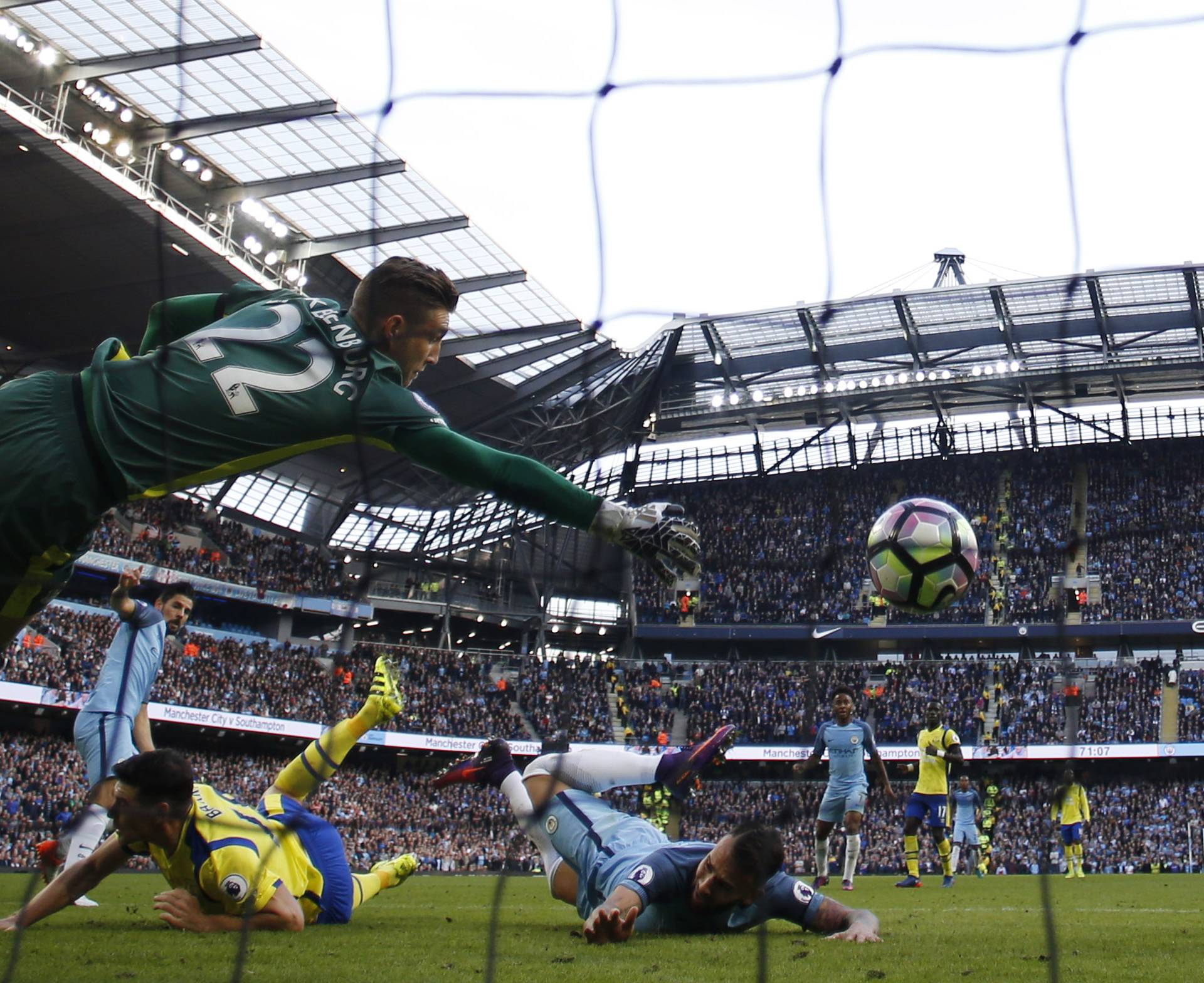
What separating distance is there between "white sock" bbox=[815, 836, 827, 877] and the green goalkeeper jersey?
799 centimetres

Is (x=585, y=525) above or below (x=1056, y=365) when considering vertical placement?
A: below

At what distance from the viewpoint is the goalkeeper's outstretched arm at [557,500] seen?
2705mm

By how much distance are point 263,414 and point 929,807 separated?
32.4 feet

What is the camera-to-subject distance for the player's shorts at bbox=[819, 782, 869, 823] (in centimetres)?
966

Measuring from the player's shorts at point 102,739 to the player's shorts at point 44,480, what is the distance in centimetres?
361

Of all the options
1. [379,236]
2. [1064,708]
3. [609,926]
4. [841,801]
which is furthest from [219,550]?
[609,926]

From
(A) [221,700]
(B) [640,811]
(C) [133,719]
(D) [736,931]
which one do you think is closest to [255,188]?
(A) [221,700]

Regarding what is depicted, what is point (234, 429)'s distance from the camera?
2756 mm

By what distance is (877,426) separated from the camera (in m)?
35.5

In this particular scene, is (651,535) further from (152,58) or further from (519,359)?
(519,359)

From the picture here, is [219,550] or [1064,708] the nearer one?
[1064,708]

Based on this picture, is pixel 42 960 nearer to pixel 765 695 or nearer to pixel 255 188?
pixel 255 188

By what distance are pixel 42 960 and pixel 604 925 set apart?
6.53ft

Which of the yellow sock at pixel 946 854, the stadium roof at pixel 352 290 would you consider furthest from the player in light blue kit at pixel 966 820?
the stadium roof at pixel 352 290
